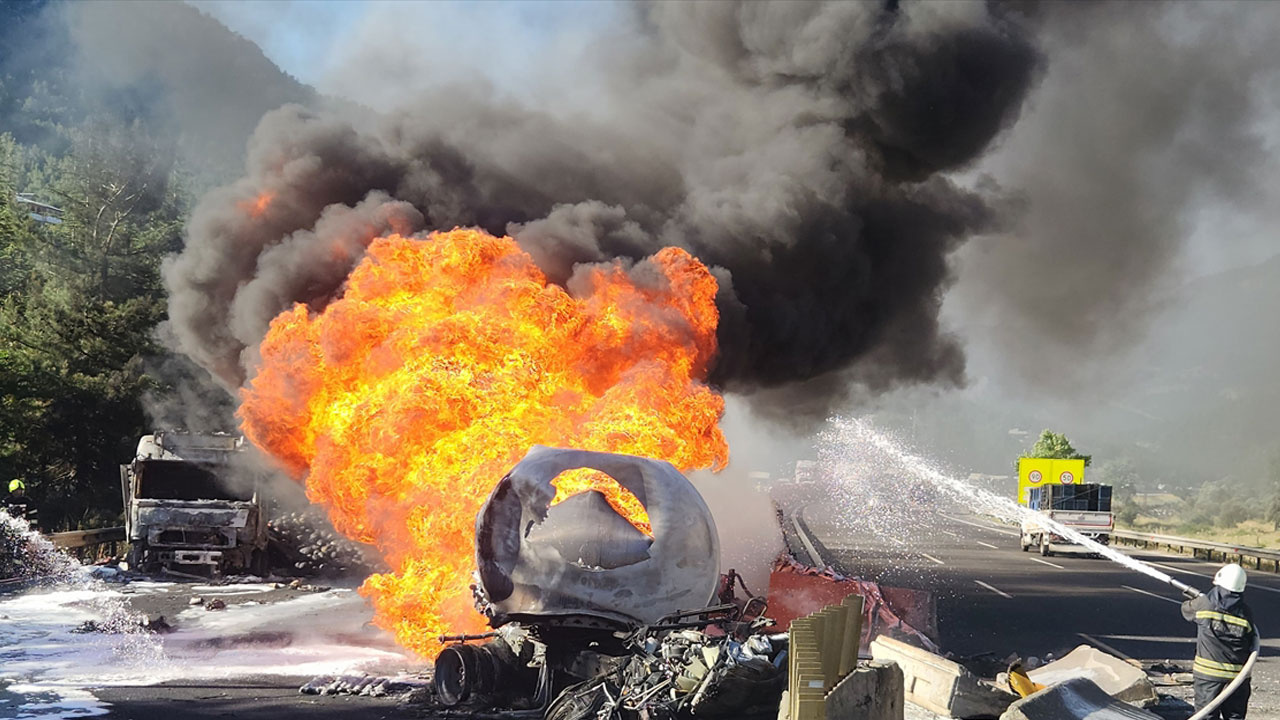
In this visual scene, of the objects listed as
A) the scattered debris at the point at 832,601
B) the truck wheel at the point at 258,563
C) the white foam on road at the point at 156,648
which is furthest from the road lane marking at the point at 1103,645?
the truck wheel at the point at 258,563

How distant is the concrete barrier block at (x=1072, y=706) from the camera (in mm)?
8359

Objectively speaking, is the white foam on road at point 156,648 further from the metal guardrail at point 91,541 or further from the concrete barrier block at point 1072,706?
the concrete barrier block at point 1072,706

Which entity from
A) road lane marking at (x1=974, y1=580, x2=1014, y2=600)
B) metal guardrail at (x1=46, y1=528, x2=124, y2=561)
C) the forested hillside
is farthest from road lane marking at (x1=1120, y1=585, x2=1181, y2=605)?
the forested hillside

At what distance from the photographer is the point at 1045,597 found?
20.8m

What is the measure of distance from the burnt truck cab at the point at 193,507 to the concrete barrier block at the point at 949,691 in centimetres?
1503

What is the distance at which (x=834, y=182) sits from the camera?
793 inches

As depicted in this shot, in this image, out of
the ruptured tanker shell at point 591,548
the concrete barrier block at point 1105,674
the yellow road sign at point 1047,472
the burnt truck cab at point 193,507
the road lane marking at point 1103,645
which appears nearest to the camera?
the concrete barrier block at point 1105,674

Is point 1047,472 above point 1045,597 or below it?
above

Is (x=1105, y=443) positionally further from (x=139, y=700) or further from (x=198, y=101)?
(x=139, y=700)

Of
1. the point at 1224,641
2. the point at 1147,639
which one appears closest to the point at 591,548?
the point at 1224,641

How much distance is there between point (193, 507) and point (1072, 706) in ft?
56.7

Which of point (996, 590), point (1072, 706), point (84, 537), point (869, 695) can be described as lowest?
point (996, 590)

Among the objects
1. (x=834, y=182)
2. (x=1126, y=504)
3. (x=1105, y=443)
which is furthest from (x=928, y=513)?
(x=1105, y=443)

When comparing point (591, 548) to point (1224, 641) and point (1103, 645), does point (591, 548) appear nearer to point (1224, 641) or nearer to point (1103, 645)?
point (1224, 641)
